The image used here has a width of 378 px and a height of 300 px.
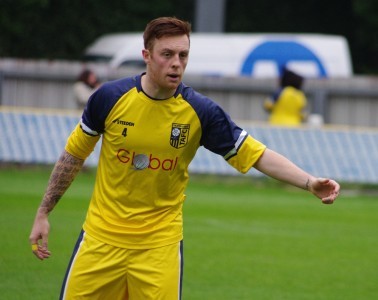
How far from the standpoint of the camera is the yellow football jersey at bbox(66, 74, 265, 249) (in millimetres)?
6332

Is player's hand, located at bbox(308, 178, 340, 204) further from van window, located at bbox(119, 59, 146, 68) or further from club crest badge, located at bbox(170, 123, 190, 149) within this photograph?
van window, located at bbox(119, 59, 146, 68)

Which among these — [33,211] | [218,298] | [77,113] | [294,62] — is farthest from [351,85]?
[218,298]

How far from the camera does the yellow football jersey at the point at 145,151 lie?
633cm

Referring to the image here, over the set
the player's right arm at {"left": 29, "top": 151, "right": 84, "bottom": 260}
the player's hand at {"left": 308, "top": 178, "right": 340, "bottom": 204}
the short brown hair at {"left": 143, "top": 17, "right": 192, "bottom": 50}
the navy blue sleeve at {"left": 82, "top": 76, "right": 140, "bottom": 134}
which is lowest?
the player's right arm at {"left": 29, "top": 151, "right": 84, "bottom": 260}

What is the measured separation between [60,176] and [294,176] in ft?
4.32

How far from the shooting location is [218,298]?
9.73 meters

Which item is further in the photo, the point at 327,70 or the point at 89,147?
the point at 327,70

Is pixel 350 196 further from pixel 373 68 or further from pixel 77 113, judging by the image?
pixel 373 68

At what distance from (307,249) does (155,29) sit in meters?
6.93

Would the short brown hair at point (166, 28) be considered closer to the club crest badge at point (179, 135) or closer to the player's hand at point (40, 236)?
the club crest badge at point (179, 135)

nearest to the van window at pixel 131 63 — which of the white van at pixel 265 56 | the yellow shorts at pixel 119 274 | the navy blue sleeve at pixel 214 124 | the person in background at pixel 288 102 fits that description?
the white van at pixel 265 56

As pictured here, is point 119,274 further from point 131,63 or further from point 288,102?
point 131,63

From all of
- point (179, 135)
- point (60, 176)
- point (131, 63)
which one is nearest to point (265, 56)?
point (131, 63)

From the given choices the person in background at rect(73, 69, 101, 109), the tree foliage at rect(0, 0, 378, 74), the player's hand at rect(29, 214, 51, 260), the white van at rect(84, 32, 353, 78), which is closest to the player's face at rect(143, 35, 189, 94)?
the player's hand at rect(29, 214, 51, 260)
